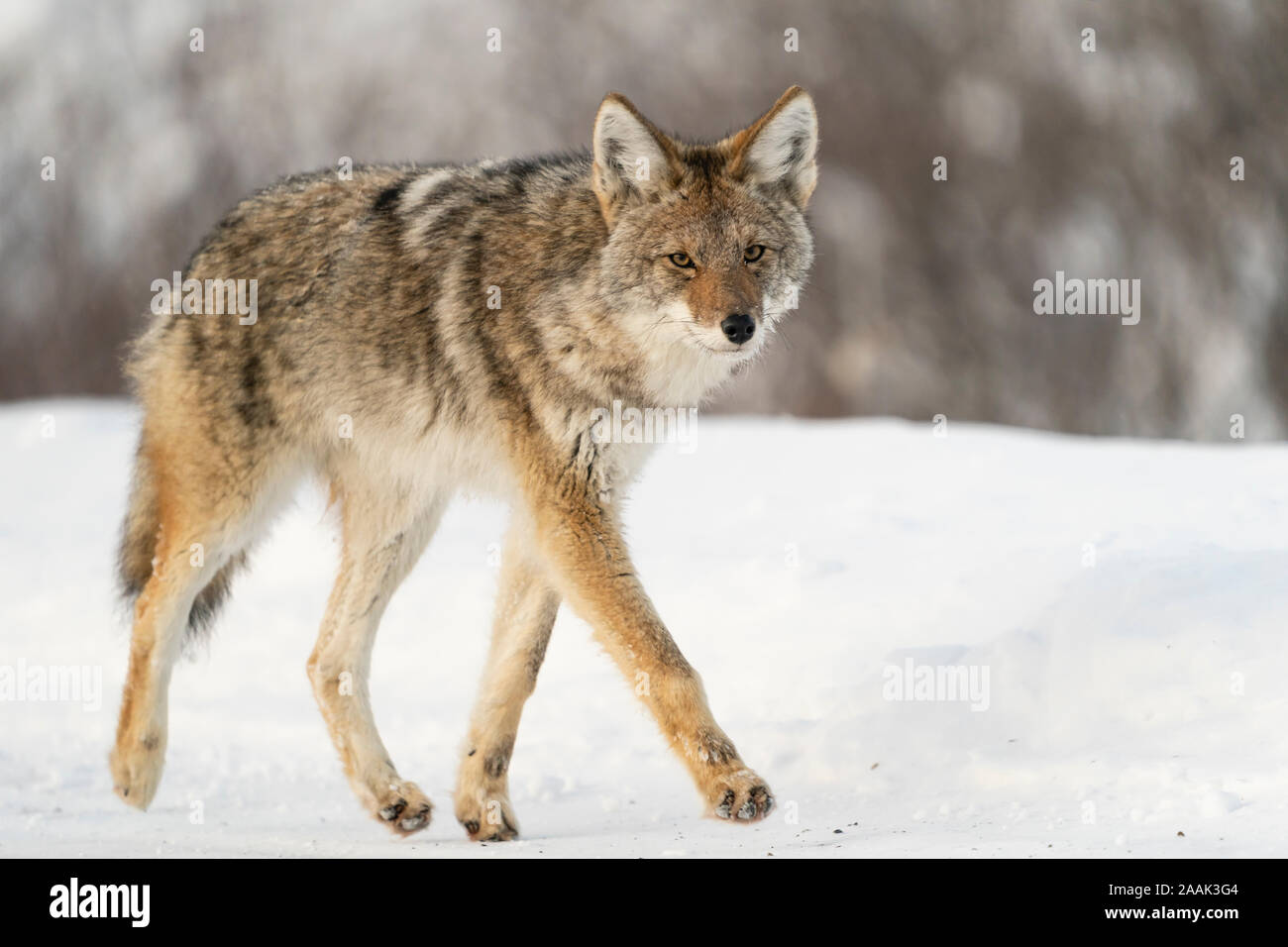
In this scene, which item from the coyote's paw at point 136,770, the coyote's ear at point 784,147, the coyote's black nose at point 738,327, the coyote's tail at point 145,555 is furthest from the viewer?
the coyote's tail at point 145,555

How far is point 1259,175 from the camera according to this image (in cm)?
1543

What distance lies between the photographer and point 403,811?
17.9 ft

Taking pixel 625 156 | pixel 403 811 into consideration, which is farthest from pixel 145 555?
pixel 625 156

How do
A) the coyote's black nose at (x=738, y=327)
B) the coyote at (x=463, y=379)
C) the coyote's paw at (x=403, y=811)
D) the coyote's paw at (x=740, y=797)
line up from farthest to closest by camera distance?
the coyote's paw at (x=403, y=811)
the coyote at (x=463, y=379)
the coyote's black nose at (x=738, y=327)
the coyote's paw at (x=740, y=797)

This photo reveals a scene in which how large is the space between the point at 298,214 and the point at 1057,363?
34.9ft

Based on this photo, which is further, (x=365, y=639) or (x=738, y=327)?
(x=365, y=639)

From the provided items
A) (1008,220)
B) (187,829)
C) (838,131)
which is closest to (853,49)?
(838,131)

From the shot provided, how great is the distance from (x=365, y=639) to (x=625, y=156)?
2272mm

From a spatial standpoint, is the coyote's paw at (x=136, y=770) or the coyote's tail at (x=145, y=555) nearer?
the coyote's paw at (x=136, y=770)

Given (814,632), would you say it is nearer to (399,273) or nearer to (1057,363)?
(399,273)

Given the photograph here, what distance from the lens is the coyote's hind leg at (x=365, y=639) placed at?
554 cm

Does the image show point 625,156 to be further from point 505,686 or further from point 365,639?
point 365,639

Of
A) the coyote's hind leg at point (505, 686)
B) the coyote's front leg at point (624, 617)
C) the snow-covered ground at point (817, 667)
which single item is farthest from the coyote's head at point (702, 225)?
the snow-covered ground at point (817, 667)

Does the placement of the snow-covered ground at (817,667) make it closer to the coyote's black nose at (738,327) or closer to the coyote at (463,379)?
the coyote at (463,379)
